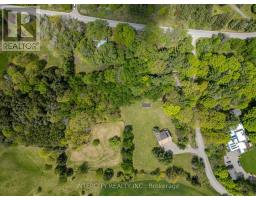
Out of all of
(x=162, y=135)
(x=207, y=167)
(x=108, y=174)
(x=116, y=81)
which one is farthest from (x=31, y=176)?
(x=207, y=167)

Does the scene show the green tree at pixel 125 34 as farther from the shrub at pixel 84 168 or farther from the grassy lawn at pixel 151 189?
the grassy lawn at pixel 151 189

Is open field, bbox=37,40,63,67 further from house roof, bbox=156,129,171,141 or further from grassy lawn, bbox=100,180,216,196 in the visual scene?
grassy lawn, bbox=100,180,216,196

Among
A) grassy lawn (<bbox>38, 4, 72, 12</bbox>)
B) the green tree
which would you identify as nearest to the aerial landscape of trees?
the green tree

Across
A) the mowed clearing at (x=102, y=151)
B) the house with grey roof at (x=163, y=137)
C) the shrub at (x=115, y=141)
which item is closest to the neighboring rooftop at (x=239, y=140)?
the house with grey roof at (x=163, y=137)

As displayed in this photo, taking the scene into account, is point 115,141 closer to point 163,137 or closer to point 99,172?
point 99,172

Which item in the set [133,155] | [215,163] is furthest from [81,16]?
[215,163]
